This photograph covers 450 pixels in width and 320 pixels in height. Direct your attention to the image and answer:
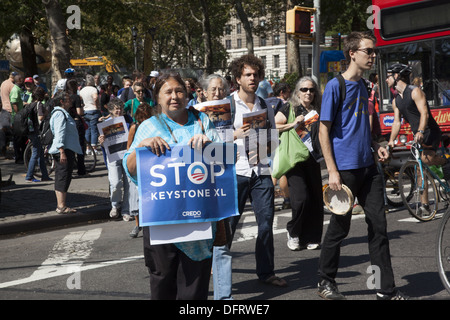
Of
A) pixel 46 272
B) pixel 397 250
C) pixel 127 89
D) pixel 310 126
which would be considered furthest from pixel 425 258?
pixel 127 89

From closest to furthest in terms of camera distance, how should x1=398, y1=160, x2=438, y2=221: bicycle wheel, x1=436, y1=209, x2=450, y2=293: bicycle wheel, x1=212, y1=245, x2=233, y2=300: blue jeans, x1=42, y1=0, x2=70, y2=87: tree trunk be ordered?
1. x1=436, y1=209, x2=450, y2=293: bicycle wheel
2. x1=212, y1=245, x2=233, y2=300: blue jeans
3. x1=398, y1=160, x2=438, y2=221: bicycle wheel
4. x1=42, y1=0, x2=70, y2=87: tree trunk

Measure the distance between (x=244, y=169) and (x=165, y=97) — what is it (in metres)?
1.84

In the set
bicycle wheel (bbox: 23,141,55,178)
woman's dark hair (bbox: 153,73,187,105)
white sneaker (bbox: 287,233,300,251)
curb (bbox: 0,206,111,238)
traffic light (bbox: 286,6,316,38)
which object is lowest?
curb (bbox: 0,206,111,238)

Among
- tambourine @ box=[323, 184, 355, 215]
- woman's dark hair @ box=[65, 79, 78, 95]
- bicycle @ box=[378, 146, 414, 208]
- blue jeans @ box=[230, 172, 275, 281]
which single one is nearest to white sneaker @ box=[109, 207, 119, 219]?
woman's dark hair @ box=[65, 79, 78, 95]

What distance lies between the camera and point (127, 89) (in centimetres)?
1484

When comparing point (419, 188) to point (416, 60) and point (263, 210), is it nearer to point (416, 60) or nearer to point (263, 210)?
point (416, 60)

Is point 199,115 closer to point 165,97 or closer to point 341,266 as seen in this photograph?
point 165,97

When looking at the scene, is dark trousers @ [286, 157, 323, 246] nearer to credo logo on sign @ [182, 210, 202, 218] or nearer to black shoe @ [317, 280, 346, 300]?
black shoe @ [317, 280, 346, 300]

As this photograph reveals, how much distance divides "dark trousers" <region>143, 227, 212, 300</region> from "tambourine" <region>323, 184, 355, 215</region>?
143cm

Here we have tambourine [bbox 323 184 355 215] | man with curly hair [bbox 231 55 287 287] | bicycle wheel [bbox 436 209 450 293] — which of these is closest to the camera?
bicycle wheel [bbox 436 209 450 293]

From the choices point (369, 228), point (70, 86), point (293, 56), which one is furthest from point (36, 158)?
point (293, 56)

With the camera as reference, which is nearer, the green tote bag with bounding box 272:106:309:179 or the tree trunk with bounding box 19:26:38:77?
the green tote bag with bounding box 272:106:309:179

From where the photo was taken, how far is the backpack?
13.2 m

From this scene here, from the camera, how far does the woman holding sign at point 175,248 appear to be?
388 cm
